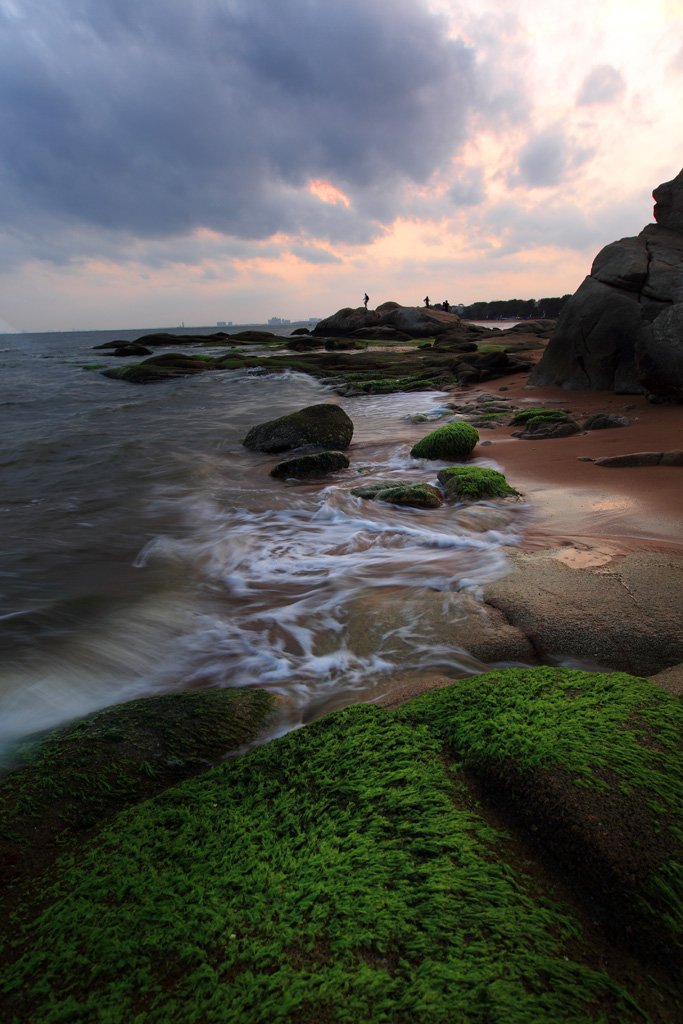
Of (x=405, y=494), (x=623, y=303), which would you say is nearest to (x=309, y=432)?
(x=405, y=494)

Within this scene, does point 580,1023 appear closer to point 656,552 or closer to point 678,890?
point 678,890

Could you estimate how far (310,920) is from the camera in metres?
1.30

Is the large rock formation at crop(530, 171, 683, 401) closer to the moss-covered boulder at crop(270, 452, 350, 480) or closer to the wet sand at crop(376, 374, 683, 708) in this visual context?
the wet sand at crop(376, 374, 683, 708)

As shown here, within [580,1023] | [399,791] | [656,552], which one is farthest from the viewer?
[656,552]

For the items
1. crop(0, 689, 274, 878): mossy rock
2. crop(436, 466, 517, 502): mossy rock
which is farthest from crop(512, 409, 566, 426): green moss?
crop(0, 689, 274, 878): mossy rock

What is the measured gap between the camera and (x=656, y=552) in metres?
3.44

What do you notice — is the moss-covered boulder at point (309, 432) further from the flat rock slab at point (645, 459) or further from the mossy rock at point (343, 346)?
the mossy rock at point (343, 346)

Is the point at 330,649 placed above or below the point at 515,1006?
below

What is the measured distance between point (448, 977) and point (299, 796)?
0.71 meters

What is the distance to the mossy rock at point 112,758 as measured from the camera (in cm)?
175

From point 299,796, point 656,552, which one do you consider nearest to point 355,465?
point 656,552

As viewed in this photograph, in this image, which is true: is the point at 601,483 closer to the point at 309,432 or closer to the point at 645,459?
the point at 645,459

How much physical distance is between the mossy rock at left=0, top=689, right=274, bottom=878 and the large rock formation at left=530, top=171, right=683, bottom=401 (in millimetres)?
8613

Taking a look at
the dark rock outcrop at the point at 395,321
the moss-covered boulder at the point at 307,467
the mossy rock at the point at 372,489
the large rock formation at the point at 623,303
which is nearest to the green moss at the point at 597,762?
the mossy rock at the point at 372,489
